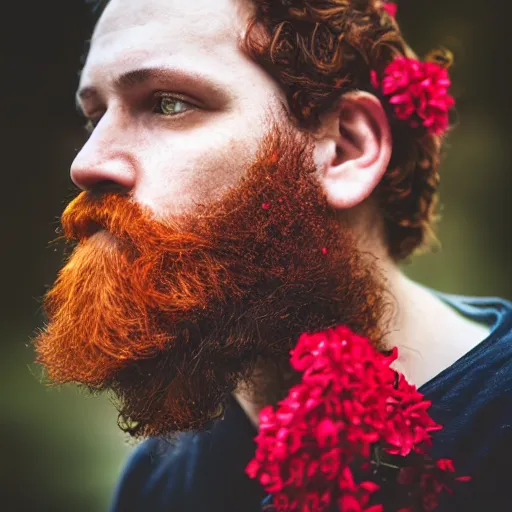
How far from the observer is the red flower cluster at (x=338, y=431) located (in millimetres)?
1068

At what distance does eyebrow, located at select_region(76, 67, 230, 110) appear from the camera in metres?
1.25

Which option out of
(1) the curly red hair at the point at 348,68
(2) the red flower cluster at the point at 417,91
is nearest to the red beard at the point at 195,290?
(1) the curly red hair at the point at 348,68

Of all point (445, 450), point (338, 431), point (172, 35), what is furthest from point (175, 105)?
point (445, 450)

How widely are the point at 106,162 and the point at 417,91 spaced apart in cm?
72

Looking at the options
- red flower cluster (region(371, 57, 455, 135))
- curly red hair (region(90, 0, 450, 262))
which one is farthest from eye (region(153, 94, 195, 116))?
red flower cluster (region(371, 57, 455, 135))

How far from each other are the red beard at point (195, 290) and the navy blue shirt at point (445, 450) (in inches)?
10.4

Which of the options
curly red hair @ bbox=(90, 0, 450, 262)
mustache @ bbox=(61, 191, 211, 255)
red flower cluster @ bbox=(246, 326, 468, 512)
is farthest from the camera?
curly red hair @ bbox=(90, 0, 450, 262)

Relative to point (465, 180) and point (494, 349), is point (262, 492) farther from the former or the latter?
point (465, 180)

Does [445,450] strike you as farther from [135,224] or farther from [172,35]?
[172,35]

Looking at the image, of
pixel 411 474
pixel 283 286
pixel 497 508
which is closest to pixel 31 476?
pixel 283 286

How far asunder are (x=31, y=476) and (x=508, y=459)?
1354 millimetres

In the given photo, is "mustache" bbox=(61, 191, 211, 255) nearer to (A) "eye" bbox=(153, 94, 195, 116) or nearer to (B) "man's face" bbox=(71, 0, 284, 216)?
(B) "man's face" bbox=(71, 0, 284, 216)

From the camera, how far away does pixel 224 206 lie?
49.8 inches

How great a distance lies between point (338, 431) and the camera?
3.49 ft
